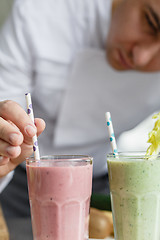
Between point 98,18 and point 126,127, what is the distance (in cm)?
62

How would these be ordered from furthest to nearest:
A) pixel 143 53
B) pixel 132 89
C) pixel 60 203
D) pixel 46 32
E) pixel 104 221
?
pixel 132 89, pixel 46 32, pixel 143 53, pixel 104 221, pixel 60 203

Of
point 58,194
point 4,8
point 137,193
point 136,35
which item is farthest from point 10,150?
point 4,8

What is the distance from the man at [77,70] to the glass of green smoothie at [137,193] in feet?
2.66

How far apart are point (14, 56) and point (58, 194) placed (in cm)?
111

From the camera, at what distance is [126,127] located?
196cm

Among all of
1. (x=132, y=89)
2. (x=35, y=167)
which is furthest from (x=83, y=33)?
A: (x=35, y=167)

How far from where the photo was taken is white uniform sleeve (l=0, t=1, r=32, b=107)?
168 centimetres

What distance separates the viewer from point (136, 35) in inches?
60.2

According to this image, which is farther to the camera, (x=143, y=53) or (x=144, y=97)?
(x=144, y=97)

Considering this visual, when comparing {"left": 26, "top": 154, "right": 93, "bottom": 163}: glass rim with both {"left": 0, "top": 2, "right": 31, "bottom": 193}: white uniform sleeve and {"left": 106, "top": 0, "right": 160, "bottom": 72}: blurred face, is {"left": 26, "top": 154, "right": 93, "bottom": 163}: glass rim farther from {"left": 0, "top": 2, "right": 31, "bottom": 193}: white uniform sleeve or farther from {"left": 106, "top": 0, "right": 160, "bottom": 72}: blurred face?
{"left": 0, "top": 2, "right": 31, "bottom": 193}: white uniform sleeve

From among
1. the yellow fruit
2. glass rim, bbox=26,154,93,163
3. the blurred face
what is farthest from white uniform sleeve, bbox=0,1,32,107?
glass rim, bbox=26,154,93,163

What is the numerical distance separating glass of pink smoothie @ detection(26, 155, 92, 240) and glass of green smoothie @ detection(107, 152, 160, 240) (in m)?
0.09

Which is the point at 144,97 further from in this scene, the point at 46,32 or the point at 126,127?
the point at 46,32

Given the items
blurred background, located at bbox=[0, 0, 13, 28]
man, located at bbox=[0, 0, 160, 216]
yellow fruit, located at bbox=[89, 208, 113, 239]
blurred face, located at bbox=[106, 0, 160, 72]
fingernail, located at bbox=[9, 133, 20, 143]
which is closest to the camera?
fingernail, located at bbox=[9, 133, 20, 143]
